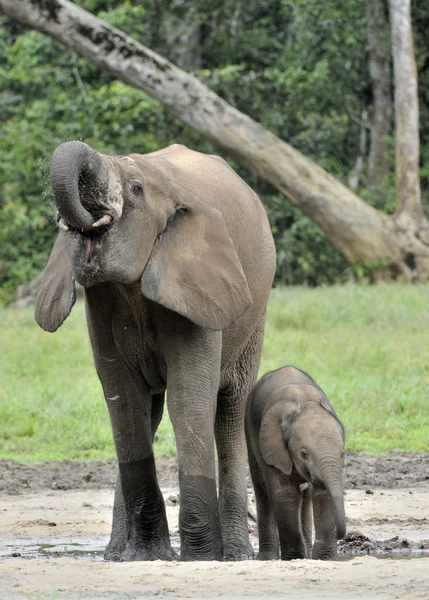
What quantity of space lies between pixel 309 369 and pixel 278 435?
6.81 meters

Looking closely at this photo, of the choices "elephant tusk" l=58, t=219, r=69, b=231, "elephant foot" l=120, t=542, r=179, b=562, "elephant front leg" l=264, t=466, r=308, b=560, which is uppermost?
"elephant tusk" l=58, t=219, r=69, b=231

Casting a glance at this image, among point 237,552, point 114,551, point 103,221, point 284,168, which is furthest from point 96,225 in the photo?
point 284,168

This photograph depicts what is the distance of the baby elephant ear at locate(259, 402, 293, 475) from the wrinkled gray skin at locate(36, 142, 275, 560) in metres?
0.39

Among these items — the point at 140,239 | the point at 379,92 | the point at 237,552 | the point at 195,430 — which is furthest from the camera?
the point at 379,92

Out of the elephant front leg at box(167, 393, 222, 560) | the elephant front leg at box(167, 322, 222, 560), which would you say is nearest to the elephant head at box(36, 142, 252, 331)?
the elephant front leg at box(167, 322, 222, 560)

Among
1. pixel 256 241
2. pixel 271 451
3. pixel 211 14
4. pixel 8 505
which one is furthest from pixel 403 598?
pixel 211 14

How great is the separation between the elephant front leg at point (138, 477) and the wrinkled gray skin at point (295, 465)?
620 mm

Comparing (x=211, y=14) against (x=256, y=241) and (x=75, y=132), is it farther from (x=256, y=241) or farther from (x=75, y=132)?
(x=256, y=241)

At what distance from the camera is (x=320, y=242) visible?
2403 centimetres

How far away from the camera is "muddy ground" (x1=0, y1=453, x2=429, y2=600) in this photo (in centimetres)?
527

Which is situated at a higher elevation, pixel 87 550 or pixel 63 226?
pixel 63 226

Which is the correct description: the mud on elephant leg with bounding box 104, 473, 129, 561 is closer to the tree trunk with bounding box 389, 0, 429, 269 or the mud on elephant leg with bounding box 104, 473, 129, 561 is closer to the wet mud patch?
the wet mud patch

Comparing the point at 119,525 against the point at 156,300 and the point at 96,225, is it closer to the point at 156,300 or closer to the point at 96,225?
the point at 156,300

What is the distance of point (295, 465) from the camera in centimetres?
A: 719
